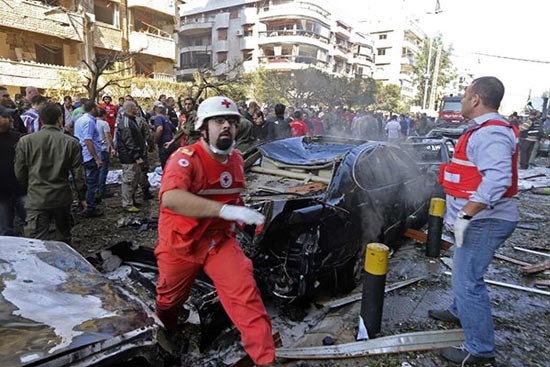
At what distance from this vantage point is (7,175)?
4.04 metres

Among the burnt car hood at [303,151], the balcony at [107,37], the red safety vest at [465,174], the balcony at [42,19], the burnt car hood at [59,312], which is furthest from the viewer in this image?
the balcony at [107,37]

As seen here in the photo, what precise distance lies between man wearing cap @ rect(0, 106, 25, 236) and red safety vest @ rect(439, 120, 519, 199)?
443 cm

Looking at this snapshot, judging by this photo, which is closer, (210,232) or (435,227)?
(210,232)

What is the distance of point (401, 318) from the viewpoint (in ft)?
11.6

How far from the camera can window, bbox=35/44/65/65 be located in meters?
19.3

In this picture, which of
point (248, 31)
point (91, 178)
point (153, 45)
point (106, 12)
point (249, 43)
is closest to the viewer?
point (91, 178)

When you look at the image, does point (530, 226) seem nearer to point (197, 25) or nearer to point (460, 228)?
point (460, 228)

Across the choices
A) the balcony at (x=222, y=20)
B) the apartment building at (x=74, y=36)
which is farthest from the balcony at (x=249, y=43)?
the apartment building at (x=74, y=36)

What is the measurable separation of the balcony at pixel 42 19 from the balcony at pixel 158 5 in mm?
4526

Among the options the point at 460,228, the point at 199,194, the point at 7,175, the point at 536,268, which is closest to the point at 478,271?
the point at 460,228

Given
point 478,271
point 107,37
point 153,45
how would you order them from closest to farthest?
1. point 478,271
2. point 107,37
3. point 153,45

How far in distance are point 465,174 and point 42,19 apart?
70.4ft

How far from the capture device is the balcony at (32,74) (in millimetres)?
16234

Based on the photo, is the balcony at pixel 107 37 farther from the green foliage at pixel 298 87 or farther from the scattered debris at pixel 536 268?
the scattered debris at pixel 536 268
